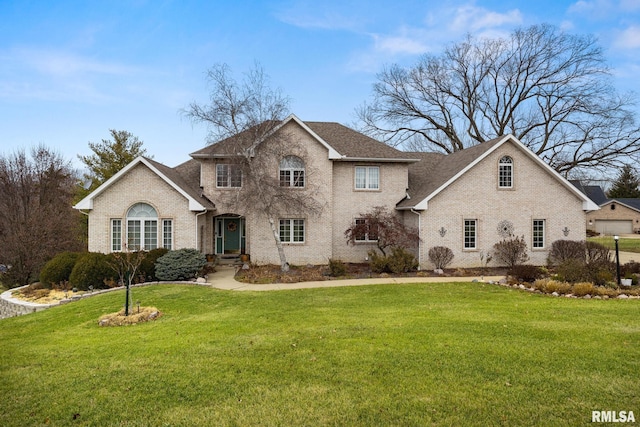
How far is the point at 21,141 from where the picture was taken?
105 ft

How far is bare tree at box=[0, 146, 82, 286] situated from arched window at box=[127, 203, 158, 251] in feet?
16.3

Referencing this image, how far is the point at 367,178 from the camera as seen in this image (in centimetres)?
2094

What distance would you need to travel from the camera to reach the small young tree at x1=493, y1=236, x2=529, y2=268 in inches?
734

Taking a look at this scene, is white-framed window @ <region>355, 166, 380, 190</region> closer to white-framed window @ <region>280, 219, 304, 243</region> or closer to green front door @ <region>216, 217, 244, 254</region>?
white-framed window @ <region>280, 219, 304, 243</region>

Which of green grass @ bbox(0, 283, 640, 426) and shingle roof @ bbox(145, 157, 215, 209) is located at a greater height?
shingle roof @ bbox(145, 157, 215, 209)

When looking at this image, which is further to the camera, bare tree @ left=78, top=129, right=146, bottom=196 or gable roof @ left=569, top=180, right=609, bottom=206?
→ gable roof @ left=569, top=180, right=609, bottom=206

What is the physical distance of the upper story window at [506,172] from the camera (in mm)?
19469

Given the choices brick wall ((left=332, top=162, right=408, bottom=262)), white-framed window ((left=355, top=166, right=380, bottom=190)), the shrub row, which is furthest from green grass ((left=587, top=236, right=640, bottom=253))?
the shrub row

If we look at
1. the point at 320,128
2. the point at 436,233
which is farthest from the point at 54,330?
the point at 320,128

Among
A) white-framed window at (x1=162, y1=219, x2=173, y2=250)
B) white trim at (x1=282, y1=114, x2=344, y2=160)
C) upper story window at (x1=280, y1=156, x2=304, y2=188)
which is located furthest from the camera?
upper story window at (x1=280, y1=156, x2=304, y2=188)

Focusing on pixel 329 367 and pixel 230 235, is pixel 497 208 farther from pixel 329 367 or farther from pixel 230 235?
pixel 329 367

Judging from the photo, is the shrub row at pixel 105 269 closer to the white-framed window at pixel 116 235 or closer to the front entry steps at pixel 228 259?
the white-framed window at pixel 116 235

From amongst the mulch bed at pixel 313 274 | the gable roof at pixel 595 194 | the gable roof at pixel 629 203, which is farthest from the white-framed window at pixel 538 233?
the gable roof at pixel 595 194

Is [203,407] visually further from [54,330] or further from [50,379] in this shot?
[54,330]
